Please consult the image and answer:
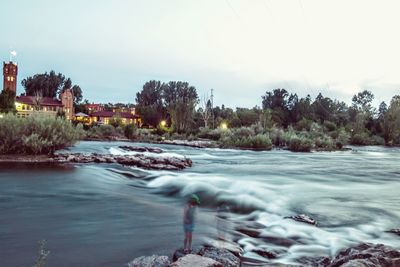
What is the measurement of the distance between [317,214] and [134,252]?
A: 5573 millimetres

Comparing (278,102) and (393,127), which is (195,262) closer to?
(393,127)

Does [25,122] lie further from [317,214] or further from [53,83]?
[53,83]

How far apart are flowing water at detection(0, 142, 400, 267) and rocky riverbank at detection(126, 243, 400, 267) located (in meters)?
0.41

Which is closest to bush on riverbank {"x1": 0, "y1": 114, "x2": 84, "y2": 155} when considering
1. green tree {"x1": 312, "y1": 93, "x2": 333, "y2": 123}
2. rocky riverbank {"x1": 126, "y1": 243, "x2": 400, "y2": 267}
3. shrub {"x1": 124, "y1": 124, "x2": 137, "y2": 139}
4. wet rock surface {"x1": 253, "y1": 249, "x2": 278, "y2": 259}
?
rocky riverbank {"x1": 126, "y1": 243, "x2": 400, "y2": 267}

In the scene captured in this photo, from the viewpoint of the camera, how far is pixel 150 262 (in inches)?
207

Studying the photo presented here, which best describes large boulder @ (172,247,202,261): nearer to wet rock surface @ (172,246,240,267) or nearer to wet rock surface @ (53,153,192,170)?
wet rock surface @ (172,246,240,267)

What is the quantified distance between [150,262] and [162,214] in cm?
348

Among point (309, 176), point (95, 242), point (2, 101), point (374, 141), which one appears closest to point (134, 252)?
point (95, 242)

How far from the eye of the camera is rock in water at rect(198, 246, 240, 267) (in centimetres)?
545

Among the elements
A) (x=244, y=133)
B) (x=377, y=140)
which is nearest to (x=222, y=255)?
(x=244, y=133)

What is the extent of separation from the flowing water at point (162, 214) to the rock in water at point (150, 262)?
0.31 metres

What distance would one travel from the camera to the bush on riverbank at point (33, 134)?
15265mm

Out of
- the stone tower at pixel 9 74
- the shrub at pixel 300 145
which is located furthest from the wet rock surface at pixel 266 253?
the stone tower at pixel 9 74

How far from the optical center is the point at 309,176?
56.5 feet
